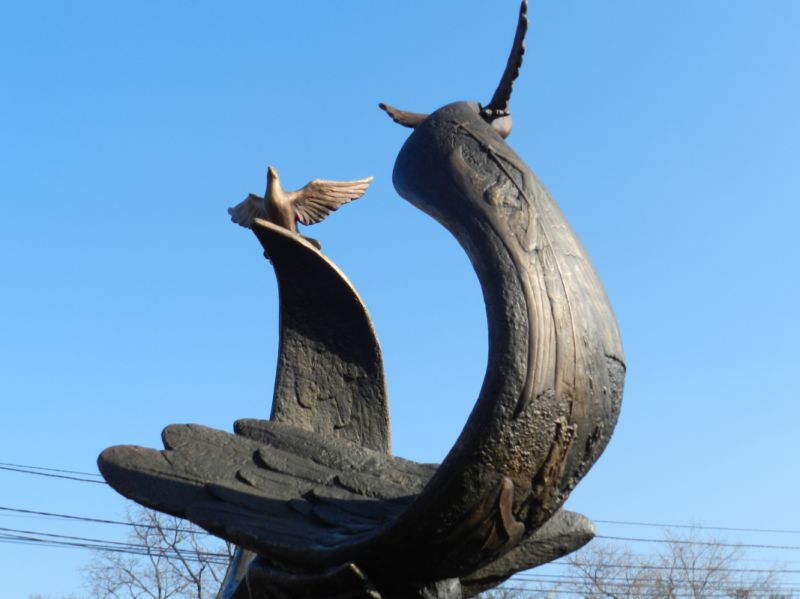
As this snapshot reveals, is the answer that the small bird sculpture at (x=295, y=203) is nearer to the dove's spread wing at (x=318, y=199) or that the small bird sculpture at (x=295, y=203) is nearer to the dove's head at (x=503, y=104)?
the dove's spread wing at (x=318, y=199)

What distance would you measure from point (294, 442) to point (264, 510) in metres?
0.71

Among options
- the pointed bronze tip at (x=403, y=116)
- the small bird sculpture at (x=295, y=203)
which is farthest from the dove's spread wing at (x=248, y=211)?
the pointed bronze tip at (x=403, y=116)

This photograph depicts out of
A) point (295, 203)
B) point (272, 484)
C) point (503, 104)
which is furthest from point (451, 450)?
point (295, 203)

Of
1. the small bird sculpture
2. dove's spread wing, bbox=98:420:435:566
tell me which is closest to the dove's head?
the small bird sculpture

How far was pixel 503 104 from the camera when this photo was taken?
4703 mm

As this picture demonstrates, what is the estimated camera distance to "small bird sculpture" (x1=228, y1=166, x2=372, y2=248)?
576cm

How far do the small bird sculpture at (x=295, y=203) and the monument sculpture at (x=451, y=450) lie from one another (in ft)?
0.58

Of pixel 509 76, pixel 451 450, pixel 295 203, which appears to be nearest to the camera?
pixel 451 450

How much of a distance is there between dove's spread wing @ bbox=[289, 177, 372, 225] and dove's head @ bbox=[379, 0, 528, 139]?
3.46ft

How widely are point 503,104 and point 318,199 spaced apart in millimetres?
1483

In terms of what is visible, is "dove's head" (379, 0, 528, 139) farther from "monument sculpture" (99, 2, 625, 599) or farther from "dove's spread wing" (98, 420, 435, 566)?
"dove's spread wing" (98, 420, 435, 566)

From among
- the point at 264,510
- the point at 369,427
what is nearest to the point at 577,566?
the point at 369,427

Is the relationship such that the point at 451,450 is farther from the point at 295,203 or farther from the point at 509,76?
the point at 295,203

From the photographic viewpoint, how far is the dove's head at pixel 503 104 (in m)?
4.48
